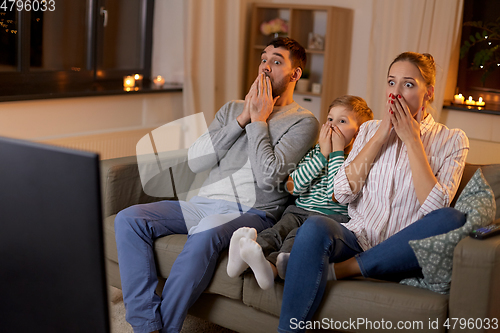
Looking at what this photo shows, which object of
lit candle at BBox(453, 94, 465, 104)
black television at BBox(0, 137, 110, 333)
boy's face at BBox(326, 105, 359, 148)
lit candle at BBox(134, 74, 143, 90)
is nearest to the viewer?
black television at BBox(0, 137, 110, 333)

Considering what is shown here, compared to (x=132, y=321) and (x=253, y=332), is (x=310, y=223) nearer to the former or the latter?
(x=253, y=332)

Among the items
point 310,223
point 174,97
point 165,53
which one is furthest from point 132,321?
point 165,53

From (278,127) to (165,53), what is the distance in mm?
2166

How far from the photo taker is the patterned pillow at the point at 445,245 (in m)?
1.42

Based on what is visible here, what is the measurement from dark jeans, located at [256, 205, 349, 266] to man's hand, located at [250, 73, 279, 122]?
389 millimetres

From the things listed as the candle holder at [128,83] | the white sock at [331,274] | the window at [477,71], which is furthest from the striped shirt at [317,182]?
the window at [477,71]

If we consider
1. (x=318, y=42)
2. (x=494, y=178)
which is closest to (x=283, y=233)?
(x=494, y=178)

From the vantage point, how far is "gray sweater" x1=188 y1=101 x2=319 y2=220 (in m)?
1.92

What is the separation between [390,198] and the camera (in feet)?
5.67

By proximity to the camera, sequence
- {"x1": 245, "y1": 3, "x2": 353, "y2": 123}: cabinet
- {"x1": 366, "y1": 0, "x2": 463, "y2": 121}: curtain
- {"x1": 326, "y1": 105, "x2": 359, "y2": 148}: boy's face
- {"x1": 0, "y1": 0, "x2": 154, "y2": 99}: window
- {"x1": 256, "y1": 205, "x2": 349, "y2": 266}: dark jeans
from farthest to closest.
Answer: {"x1": 245, "y1": 3, "x2": 353, "y2": 123}: cabinet < {"x1": 366, "y1": 0, "x2": 463, "y2": 121}: curtain < {"x1": 0, "y1": 0, "x2": 154, "y2": 99}: window < {"x1": 326, "y1": 105, "x2": 359, "y2": 148}: boy's face < {"x1": 256, "y1": 205, "x2": 349, "y2": 266}: dark jeans

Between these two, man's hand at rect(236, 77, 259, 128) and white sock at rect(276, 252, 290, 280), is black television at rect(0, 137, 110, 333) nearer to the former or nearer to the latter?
white sock at rect(276, 252, 290, 280)

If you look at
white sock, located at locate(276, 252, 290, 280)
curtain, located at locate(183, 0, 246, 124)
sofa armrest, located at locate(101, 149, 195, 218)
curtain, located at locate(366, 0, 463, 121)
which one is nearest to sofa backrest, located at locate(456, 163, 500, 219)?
white sock, located at locate(276, 252, 290, 280)

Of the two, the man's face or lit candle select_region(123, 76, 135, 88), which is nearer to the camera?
the man's face

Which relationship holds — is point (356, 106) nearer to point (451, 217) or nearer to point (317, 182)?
point (317, 182)
